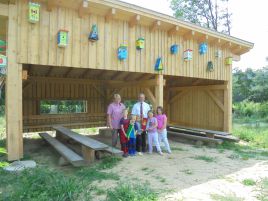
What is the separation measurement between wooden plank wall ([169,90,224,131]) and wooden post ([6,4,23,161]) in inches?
321

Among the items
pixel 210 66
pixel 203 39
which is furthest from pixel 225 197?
pixel 203 39

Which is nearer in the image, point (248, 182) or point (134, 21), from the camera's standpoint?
point (248, 182)

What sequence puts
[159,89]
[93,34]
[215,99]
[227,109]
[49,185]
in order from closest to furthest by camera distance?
[49,185]
[93,34]
[159,89]
[227,109]
[215,99]

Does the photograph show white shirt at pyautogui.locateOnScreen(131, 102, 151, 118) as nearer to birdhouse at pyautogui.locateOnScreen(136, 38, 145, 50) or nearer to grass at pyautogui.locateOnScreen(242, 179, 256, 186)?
birdhouse at pyautogui.locateOnScreen(136, 38, 145, 50)

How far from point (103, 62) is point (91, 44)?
0.57 metres

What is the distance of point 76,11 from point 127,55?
1822mm

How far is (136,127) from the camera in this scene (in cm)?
680

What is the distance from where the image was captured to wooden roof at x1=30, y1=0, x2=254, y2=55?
6.18m

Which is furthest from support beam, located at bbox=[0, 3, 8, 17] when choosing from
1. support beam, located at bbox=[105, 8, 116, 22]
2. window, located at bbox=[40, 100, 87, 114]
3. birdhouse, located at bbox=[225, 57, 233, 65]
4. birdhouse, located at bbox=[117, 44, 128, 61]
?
birdhouse, located at bbox=[225, 57, 233, 65]

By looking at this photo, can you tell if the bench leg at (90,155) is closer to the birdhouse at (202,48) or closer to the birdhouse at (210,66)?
the birdhouse at (202,48)

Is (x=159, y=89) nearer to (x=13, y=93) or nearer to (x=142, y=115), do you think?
(x=142, y=115)

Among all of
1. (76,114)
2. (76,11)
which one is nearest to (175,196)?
(76,11)

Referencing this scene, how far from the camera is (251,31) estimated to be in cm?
2989

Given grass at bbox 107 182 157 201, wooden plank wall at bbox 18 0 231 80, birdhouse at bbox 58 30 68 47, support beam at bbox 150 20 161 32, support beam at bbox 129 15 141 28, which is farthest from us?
support beam at bbox 150 20 161 32
